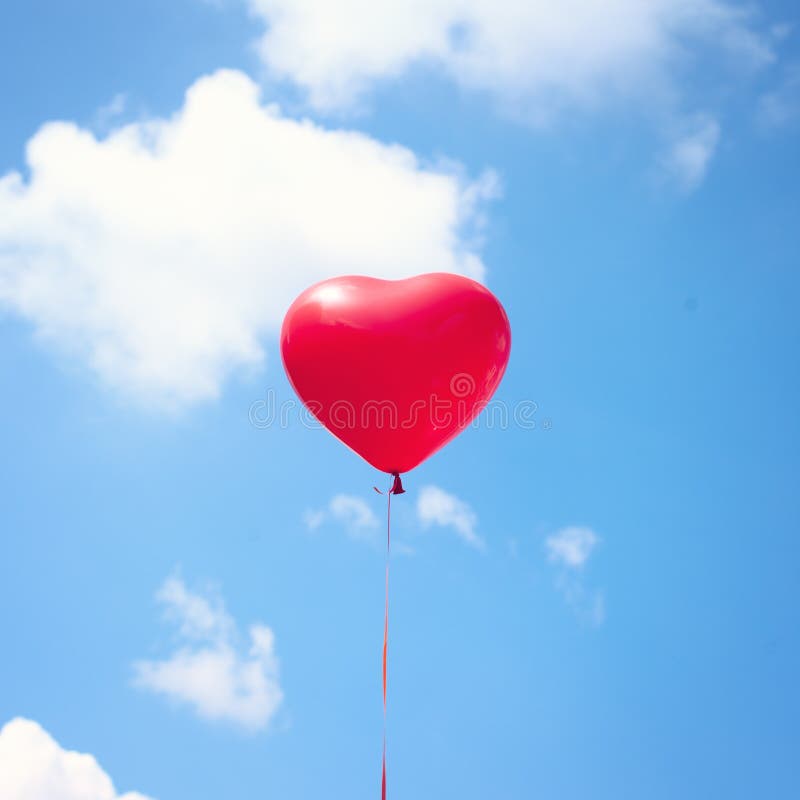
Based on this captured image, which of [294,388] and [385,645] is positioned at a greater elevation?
[294,388]

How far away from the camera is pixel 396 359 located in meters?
7.53

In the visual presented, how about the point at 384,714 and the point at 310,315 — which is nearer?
the point at 384,714

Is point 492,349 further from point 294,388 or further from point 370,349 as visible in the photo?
point 294,388

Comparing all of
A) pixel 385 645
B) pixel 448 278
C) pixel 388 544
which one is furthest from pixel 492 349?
pixel 385 645

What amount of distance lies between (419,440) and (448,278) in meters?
1.32

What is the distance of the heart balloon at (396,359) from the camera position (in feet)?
24.8

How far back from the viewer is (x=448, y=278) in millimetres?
7852

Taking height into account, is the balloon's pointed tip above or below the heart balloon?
below

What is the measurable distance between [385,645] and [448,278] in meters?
2.94

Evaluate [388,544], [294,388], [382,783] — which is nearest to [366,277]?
[294,388]

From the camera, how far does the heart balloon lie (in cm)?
756

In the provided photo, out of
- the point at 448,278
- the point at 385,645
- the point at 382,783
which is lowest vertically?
the point at 382,783

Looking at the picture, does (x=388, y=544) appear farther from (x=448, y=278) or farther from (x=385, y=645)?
(x=448, y=278)

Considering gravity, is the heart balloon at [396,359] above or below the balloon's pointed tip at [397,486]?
above
